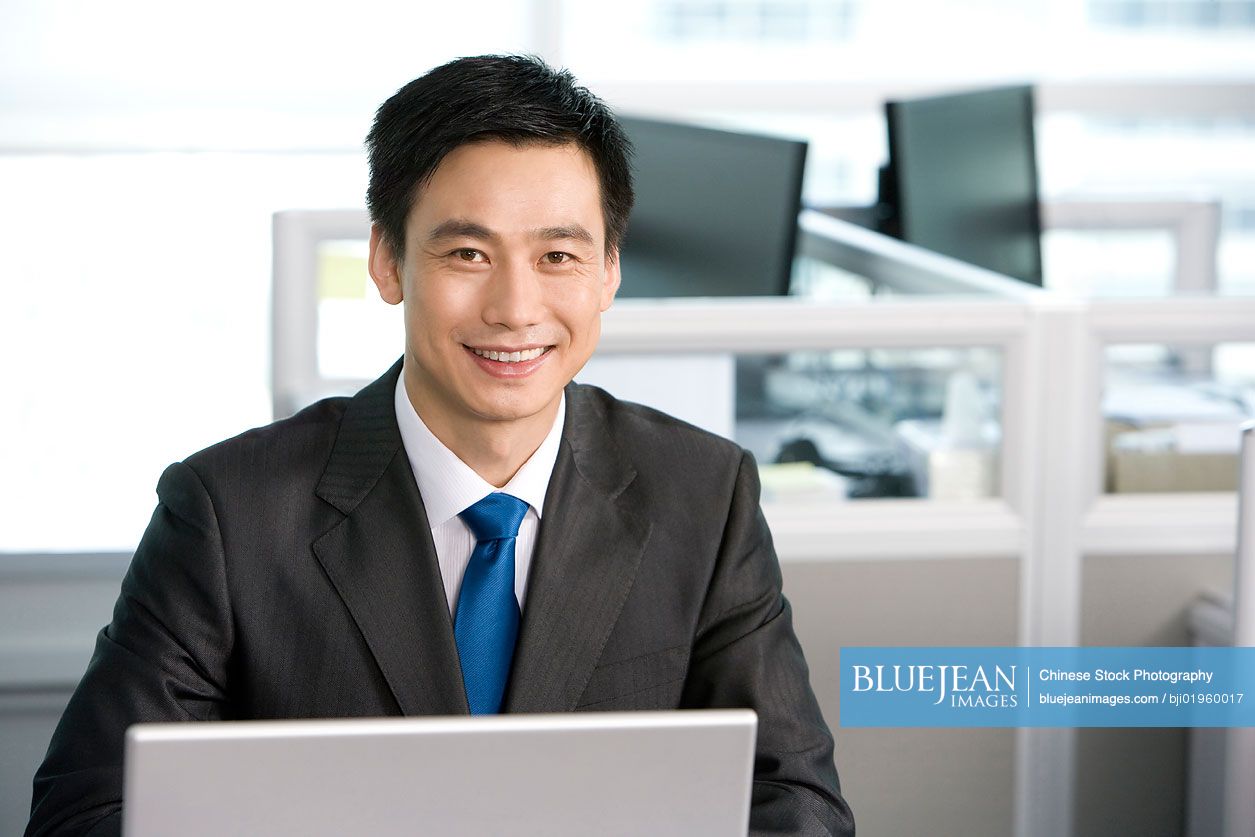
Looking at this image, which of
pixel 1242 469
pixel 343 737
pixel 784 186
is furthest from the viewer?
pixel 784 186

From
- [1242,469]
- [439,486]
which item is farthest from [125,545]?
[1242,469]

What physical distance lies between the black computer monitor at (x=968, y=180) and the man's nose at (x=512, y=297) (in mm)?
1569

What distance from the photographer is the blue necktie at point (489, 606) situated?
1238mm

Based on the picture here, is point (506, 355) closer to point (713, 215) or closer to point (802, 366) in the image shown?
point (802, 366)

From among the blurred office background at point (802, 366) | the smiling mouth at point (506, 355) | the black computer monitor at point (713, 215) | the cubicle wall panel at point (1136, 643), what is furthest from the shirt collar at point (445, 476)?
the black computer monitor at point (713, 215)

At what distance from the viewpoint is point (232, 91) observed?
4.16 meters

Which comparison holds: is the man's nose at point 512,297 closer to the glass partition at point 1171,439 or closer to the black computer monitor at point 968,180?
the glass partition at point 1171,439

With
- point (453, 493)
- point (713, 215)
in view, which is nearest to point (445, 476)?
point (453, 493)

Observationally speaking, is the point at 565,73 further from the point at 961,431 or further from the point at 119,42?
the point at 119,42

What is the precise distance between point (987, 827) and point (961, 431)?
0.50 metres

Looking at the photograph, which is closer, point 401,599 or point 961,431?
point 401,599

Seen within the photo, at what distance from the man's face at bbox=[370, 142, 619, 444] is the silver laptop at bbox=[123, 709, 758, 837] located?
1.57ft

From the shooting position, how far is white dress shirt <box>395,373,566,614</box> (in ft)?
4.16

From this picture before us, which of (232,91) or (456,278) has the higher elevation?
(232,91)
